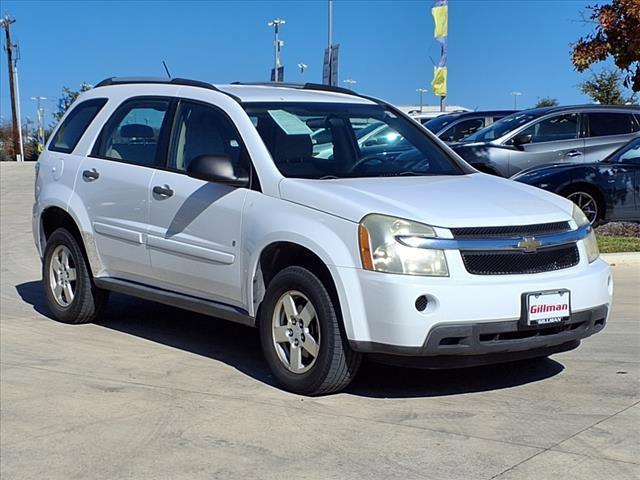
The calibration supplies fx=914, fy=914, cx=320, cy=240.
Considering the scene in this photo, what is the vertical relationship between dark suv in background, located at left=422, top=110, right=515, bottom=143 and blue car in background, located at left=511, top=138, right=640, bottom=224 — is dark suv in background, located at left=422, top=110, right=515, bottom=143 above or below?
above

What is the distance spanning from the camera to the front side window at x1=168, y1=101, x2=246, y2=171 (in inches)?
245

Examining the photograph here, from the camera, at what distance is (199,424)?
5008 mm

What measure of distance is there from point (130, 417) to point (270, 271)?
1241 mm

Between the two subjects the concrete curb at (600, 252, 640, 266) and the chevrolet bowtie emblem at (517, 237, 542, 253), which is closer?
the chevrolet bowtie emblem at (517, 237, 542, 253)

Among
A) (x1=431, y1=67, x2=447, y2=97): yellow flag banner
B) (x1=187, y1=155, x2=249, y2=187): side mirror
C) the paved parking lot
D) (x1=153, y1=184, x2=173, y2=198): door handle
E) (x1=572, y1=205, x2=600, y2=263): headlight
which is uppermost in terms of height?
(x1=431, y1=67, x2=447, y2=97): yellow flag banner

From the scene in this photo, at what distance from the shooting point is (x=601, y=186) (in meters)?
12.0

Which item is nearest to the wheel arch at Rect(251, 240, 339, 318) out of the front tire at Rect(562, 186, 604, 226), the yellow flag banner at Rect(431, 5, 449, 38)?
the front tire at Rect(562, 186, 604, 226)

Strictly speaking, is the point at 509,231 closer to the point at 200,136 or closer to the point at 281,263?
the point at 281,263

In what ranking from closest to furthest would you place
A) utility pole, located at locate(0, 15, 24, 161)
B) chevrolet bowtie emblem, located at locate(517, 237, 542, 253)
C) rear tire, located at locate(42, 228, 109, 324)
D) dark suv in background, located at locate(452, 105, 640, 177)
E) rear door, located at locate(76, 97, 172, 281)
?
chevrolet bowtie emblem, located at locate(517, 237, 542, 253), rear door, located at locate(76, 97, 172, 281), rear tire, located at locate(42, 228, 109, 324), dark suv in background, located at locate(452, 105, 640, 177), utility pole, located at locate(0, 15, 24, 161)

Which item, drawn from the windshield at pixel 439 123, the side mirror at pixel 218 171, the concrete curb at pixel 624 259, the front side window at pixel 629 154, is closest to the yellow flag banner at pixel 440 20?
the windshield at pixel 439 123

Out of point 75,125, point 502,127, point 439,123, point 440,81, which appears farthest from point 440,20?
point 75,125

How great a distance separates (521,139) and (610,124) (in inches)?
57.1

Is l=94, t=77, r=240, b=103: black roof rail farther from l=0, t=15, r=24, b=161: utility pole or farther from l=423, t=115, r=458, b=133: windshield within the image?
l=0, t=15, r=24, b=161: utility pole

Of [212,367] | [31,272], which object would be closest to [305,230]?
[212,367]
